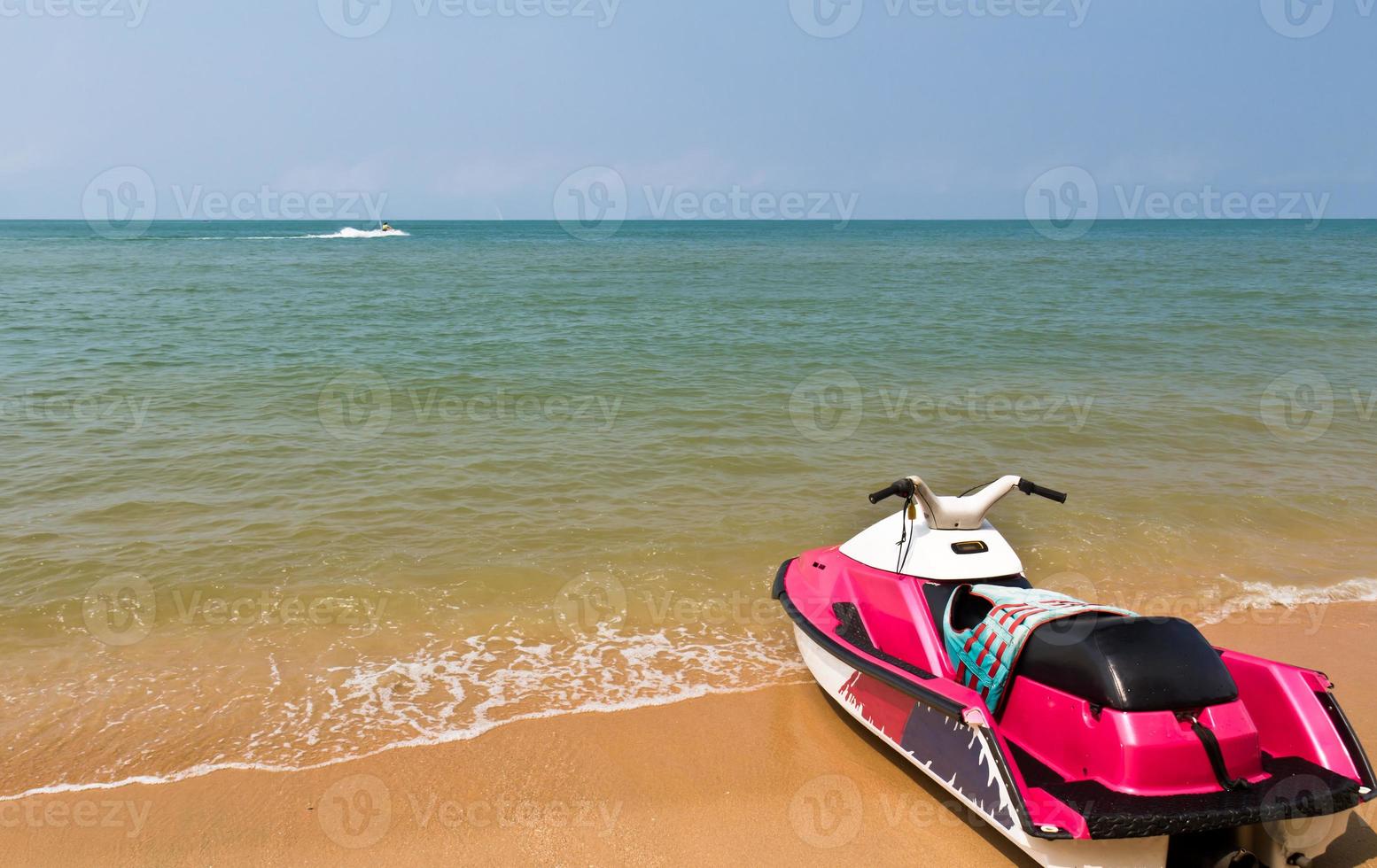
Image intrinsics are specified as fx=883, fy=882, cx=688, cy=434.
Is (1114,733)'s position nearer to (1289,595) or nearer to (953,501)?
(953,501)

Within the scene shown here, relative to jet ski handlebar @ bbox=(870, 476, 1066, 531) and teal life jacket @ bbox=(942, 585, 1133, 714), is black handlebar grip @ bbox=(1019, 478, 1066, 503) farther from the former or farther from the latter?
teal life jacket @ bbox=(942, 585, 1133, 714)

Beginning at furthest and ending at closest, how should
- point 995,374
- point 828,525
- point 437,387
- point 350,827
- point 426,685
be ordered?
point 995,374, point 437,387, point 828,525, point 426,685, point 350,827

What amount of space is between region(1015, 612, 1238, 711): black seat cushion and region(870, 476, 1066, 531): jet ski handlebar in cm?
121

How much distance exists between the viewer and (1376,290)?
28812 millimetres

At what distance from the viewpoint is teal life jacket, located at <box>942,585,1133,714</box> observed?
13.0 feet

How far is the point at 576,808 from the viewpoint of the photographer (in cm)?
434

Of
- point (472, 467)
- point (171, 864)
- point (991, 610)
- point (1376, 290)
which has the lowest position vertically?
point (171, 864)

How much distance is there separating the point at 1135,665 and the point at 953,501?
1.61 metres

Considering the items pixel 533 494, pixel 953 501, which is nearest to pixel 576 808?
pixel 953 501

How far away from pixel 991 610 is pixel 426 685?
3.37 meters

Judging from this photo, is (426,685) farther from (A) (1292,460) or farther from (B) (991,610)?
(A) (1292,460)

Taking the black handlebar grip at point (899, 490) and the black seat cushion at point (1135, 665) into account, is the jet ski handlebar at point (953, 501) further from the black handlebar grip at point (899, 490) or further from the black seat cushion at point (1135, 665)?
the black seat cushion at point (1135, 665)

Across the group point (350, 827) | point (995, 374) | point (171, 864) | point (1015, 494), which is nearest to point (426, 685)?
point (350, 827)

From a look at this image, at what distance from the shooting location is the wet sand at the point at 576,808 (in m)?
4.01
